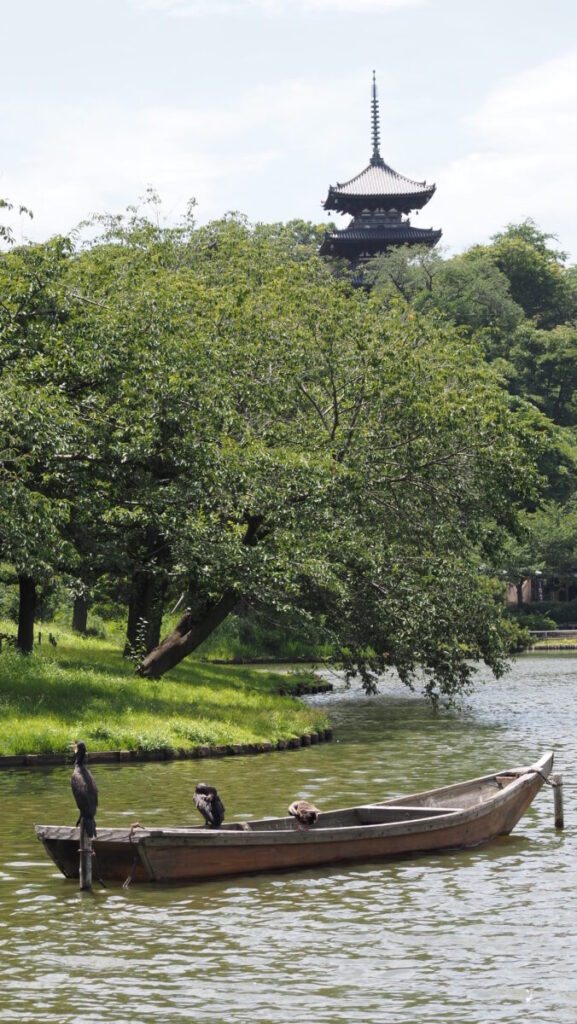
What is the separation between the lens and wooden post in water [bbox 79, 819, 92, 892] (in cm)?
1723

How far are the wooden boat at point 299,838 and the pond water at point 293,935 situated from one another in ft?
0.78

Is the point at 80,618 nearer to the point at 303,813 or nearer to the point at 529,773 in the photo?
the point at 529,773

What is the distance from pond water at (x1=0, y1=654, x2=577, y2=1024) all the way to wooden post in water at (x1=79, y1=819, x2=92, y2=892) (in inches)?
7.1

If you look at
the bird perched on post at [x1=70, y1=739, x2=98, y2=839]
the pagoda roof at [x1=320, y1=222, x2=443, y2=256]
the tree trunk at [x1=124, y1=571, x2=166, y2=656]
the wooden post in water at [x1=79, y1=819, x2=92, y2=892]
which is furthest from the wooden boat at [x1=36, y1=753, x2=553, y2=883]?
the pagoda roof at [x1=320, y1=222, x2=443, y2=256]

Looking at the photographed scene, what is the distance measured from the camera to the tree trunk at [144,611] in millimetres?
42469

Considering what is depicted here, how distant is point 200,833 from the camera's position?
17.5 meters

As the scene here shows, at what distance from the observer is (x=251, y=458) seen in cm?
3619

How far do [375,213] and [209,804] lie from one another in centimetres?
11579

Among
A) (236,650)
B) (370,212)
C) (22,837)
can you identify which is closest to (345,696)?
(236,650)

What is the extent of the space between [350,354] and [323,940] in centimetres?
2745

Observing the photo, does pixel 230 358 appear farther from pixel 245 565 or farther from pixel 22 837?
pixel 22 837

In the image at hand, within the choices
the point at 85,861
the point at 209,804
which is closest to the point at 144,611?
the point at 209,804

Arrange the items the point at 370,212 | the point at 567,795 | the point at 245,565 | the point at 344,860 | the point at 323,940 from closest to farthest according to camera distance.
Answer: the point at 323,940
the point at 344,860
the point at 567,795
the point at 245,565
the point at 370,212

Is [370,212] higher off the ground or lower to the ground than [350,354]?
higher
